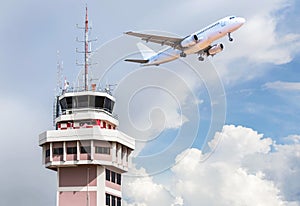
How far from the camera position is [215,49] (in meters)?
98.3

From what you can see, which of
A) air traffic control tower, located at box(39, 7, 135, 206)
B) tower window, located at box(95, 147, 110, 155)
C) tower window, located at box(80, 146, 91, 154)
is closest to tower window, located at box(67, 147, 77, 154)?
air traffic control tower, located at box(39, 7, 135, 206)

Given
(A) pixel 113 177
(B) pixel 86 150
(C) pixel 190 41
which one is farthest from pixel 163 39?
(A) pixel 113 177

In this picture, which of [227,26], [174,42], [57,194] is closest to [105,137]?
[57,194]

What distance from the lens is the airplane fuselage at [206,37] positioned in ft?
305

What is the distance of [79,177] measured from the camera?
12275cm

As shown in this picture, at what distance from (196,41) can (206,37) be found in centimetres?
176

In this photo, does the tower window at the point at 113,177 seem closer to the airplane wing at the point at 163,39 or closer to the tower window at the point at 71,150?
the tower window at the point at 71,150

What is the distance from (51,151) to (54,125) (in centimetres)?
849

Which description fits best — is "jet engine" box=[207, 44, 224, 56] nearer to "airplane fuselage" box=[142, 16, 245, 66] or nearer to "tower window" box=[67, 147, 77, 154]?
"airplane fuselage" box=[142, 16, 245, 66]

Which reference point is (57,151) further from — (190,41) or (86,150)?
(190,41)

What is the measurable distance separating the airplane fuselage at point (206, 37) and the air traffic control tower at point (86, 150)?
96.8 ft

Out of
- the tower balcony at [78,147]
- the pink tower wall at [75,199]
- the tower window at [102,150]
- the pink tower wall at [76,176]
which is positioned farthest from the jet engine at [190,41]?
the pink tower wall at [75,199]

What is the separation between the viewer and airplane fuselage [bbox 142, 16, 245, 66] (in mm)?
92875

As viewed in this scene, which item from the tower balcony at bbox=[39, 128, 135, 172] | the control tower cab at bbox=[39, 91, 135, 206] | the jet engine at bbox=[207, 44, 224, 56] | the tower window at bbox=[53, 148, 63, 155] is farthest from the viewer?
the tower window at bbox=[53, 148, 63, 155]
